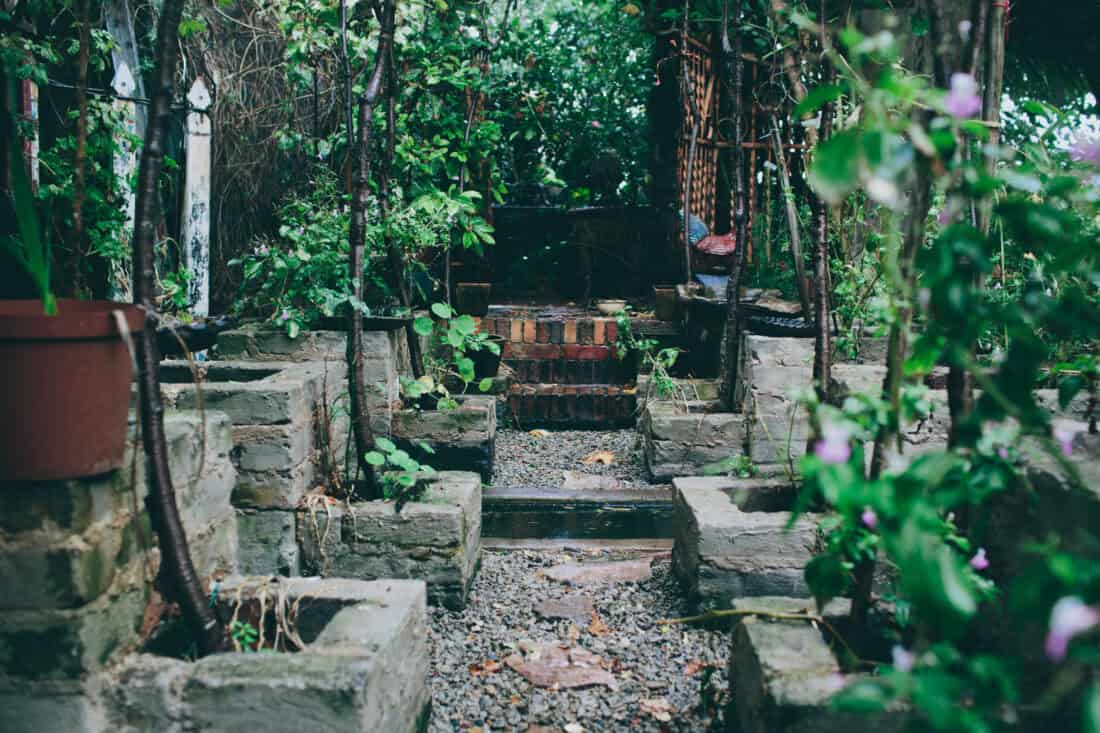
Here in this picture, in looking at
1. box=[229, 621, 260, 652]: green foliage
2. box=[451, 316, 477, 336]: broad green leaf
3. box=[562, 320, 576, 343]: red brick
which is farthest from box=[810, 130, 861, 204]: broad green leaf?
box=[562, 320, 576, 343]: red brick

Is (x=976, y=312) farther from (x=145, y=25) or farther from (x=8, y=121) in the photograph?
(x=145, y=25)

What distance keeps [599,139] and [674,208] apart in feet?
7.66

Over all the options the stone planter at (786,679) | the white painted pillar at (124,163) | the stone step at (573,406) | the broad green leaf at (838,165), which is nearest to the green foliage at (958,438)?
the broad green leaf at (838,165)

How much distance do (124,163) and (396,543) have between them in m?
3.17

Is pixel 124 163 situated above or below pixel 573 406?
above

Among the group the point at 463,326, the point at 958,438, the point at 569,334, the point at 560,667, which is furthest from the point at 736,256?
the point at 958,438

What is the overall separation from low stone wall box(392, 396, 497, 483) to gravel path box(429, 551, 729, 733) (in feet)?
3.32

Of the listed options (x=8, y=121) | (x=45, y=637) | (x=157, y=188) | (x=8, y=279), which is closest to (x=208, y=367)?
(x=8, y=279)

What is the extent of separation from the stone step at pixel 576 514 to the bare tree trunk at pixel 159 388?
205 centimetres

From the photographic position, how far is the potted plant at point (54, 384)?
1.55 meters

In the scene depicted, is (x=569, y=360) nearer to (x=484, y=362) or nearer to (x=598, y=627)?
(x=484, y=362)

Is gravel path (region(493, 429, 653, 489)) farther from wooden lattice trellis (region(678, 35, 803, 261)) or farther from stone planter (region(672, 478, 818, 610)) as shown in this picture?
wooden lattice trellis (region(678, 35, 803, 261))

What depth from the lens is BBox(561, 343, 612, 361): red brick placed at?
6332mm

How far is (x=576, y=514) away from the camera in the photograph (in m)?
4.21
